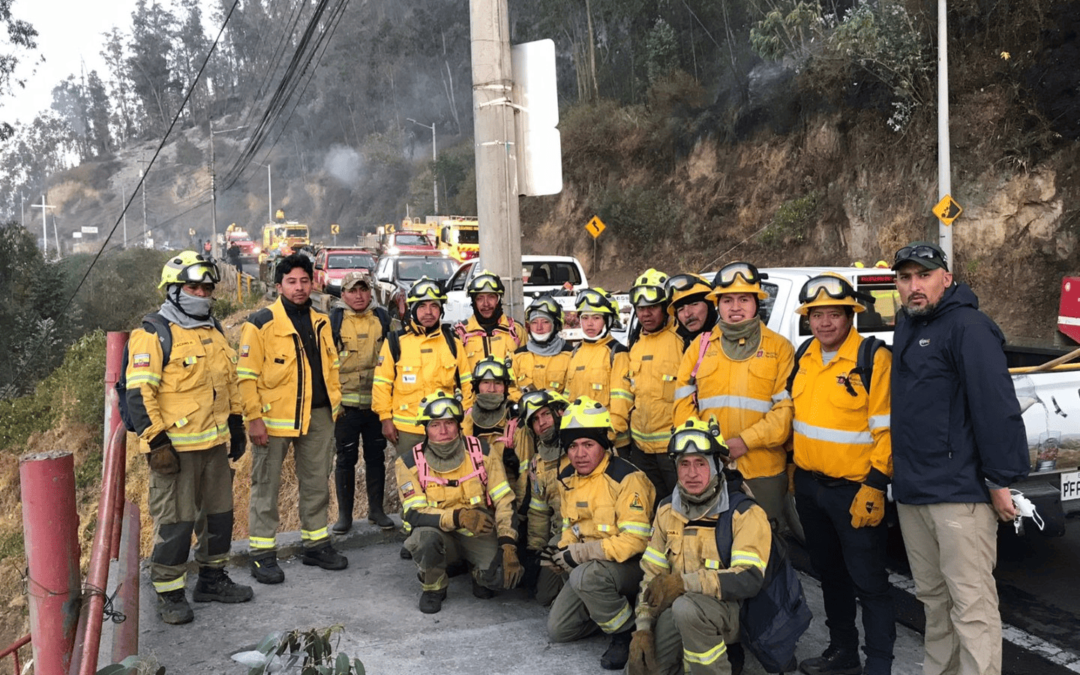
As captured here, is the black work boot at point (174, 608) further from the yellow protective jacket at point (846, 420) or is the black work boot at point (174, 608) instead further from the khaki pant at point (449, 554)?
the yellow protective jacket at point (846, 420)

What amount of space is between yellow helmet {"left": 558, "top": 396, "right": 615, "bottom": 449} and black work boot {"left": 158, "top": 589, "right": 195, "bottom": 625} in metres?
2.45

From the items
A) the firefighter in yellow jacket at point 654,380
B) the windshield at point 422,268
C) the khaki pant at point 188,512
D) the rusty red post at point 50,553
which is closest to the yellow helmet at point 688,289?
the firefighter in yellow jacket at point 654,380

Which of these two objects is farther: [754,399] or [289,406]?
[289,406]

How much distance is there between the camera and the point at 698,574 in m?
3.99

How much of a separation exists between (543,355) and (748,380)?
80.0 inches

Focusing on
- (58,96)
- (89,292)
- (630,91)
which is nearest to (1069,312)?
(630,91)

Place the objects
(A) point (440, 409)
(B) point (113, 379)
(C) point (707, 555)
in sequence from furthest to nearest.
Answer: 1. (B) point (113, 379)
2. (A) point (440, 409)
3. (C) point (707, 555)

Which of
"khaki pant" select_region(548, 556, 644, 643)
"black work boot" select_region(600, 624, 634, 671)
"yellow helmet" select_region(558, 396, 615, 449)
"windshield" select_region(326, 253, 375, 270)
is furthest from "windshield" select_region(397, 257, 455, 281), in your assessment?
"black work boot" select_region(600, 624, 634, 671)

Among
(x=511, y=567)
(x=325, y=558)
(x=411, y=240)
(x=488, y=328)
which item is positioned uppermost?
(x=411, y=240)

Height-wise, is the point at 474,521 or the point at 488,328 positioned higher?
the point at 488,328

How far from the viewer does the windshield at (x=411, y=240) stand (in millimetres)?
27953

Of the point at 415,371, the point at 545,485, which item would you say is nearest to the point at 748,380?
the point at 545,485

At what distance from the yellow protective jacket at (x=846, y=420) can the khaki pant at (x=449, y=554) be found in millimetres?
2039

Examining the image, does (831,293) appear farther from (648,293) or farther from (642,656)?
(642,656)
